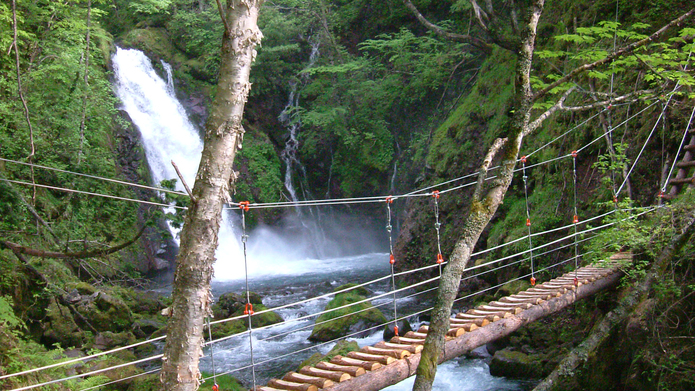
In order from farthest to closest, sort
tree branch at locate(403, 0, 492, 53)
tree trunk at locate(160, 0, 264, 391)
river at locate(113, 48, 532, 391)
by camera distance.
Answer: river at locate(113, 48, 532, 391)
tree branch at locate(403, 0, 492, 53)
tree trunk at locate(160, 0, 264, 391)

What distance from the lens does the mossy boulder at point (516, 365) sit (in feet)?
18.1

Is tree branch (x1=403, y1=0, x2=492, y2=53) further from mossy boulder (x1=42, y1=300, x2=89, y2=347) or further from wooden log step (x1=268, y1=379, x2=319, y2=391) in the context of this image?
mossy boulder (x1=42, y1=300, x2=89, y2=347)

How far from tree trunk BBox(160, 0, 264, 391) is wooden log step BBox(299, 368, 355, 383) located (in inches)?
46.5

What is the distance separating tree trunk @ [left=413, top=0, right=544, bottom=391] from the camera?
3209 mm

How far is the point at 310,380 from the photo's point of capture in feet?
10.9

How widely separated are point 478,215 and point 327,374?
4.52 ft

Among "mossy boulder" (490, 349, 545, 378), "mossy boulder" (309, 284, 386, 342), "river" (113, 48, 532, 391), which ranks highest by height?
"river" (113, 48, 532, 391)

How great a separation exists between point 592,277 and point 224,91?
3.87 m

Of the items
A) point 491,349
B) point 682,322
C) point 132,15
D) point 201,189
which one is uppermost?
point 132,15

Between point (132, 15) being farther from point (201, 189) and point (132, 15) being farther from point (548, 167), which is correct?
point (201, 189)

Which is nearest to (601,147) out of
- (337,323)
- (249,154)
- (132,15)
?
(337,323)

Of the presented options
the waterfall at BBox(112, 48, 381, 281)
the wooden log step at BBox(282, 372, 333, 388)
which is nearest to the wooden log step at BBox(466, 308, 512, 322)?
the wooden log step at BBox(282, 372, 333, 388)

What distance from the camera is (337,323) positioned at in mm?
7324

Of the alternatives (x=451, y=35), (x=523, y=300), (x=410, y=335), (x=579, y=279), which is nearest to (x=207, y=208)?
(x=410, y=335)
